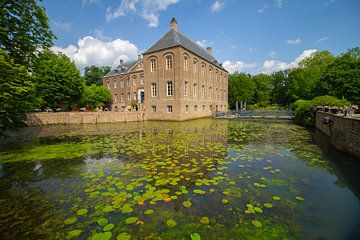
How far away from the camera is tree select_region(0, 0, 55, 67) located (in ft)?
19.7

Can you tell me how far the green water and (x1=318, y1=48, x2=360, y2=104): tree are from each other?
27.4 metres

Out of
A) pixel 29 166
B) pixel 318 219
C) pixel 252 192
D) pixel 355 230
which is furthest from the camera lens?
pixel 29 166

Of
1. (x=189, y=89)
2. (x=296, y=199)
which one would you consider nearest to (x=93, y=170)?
(x=296, y=199)

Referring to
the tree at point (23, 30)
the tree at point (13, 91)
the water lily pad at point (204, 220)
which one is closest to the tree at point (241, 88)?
the tree at point (23, 30)

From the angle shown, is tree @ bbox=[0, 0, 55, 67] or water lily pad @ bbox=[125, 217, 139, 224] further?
tree @ bbox=[0, 0, 55, 67]

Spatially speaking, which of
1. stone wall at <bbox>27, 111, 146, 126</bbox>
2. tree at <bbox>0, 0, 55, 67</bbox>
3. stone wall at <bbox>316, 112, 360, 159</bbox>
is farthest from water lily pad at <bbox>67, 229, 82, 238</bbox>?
A: stone wall at <bbox>27, 111, 146, 126</bbox>

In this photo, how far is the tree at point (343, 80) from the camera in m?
24.6

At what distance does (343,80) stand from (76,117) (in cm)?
3754

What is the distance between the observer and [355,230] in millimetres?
2461

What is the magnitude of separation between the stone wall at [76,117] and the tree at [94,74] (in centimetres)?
4260

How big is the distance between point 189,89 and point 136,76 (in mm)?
16479

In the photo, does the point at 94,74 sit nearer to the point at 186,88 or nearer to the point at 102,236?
the point at 186,88

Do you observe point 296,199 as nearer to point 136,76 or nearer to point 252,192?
point 252,192

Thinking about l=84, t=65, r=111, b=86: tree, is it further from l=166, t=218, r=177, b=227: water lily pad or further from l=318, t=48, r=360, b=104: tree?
l=166, t=218, r=177, b=227: water lily pad
